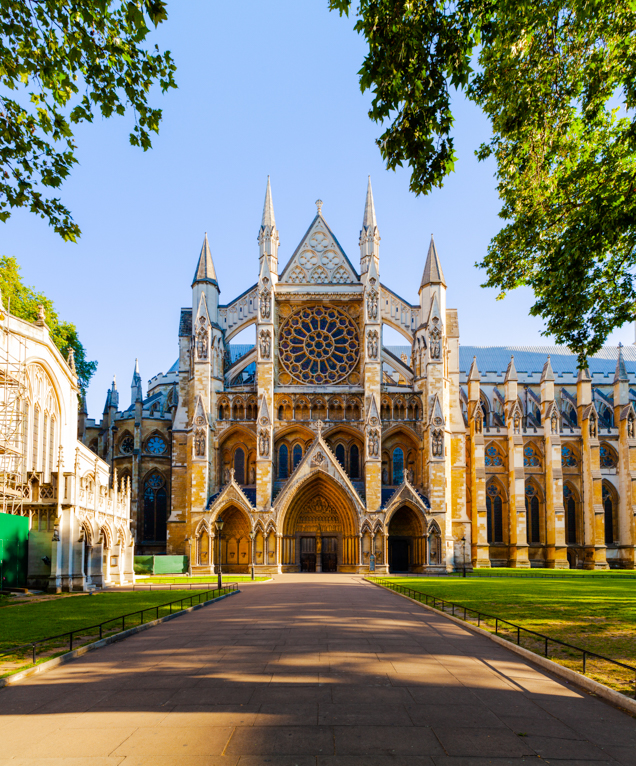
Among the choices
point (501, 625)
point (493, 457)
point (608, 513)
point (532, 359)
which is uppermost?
point (532, 359)

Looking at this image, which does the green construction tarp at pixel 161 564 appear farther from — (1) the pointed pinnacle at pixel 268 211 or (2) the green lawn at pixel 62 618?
(1) the pointed pinnacle at pixel 268 211

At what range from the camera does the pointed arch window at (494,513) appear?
5358cm

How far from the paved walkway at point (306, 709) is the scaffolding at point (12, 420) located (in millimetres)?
17224

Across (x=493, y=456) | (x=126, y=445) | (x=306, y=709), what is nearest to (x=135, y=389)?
(x=126, y=445)

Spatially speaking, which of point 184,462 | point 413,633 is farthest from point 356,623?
point 184,462

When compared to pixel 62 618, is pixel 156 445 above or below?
above

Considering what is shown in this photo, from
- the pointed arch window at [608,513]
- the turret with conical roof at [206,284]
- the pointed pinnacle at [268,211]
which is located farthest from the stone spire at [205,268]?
the pointed arch window at [608,513]

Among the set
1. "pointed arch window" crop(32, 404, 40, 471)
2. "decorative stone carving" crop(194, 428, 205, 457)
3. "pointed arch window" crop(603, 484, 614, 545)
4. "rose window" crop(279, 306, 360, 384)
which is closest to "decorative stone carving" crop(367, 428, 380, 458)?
"rose window" crop(279, 306, 360, 384)

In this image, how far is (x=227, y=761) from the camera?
628 centimetres

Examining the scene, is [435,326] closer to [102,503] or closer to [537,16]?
[102,503]

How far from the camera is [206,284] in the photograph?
45781 mm

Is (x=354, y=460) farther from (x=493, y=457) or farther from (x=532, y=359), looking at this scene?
(x=532, y=359)

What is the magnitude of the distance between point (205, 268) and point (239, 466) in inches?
545

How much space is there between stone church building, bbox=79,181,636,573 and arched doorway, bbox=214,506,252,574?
10 centimetres
